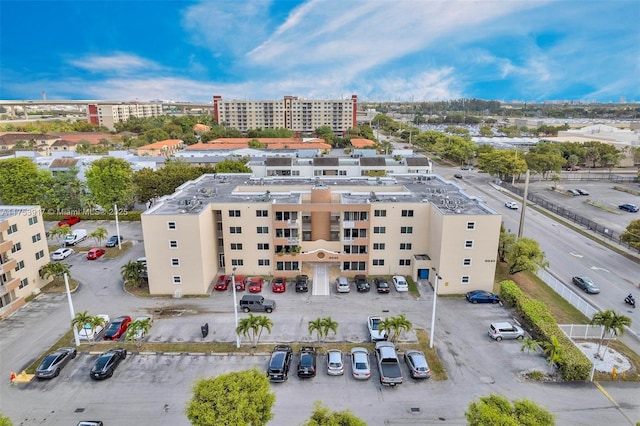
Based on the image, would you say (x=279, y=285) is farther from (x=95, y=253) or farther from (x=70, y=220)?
(x=70, y=220)

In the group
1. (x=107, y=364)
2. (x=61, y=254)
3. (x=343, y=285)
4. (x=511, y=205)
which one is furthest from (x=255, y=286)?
(x=511, y=205)

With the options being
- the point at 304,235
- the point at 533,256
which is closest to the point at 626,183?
the point at 533,256

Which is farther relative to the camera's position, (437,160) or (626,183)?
(437,160)

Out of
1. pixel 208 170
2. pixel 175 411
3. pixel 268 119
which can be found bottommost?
pixel 175 411

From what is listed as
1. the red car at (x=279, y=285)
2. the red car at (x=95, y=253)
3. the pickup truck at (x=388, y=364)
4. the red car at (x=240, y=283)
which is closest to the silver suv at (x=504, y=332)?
the pickup truck at (x=388, y=364)

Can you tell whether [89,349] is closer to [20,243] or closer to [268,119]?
[20,243]

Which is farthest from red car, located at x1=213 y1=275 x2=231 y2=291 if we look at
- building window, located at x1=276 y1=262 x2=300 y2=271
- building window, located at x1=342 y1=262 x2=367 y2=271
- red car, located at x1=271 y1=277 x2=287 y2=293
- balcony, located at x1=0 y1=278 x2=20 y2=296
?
balcony, located at x1=0 y1=278 x2=20 y2=296

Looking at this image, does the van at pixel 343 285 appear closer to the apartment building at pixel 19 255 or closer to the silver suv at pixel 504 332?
the silver suv at pixel 504 332
